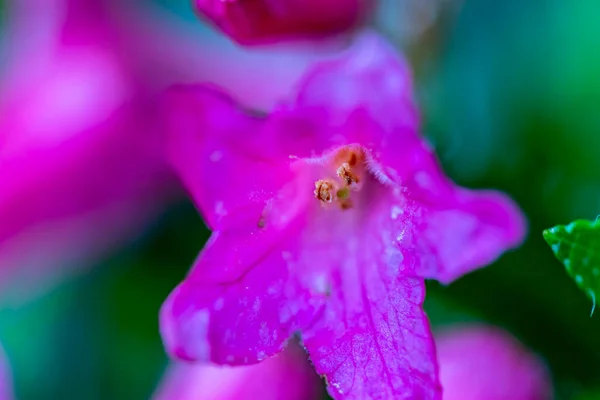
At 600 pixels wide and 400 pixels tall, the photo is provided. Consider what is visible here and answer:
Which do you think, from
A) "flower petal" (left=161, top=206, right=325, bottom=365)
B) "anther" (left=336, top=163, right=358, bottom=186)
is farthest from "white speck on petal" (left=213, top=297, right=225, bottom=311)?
"anther" (left=336, top=163, right=358, bottom=186)

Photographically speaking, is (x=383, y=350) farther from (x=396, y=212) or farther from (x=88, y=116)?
(x=88, y=116)

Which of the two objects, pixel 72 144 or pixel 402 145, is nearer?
pixel 402 145

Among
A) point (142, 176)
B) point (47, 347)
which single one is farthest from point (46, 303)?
point (142, 176)

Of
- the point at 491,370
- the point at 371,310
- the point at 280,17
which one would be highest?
the point at 280,17

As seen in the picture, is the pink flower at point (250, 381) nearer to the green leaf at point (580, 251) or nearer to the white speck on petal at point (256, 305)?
the white speck on petal at point (256, 305)

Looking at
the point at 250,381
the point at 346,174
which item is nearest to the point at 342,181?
the point at 346,174

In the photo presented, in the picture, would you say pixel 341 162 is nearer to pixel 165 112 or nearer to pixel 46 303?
pixel 165 112
